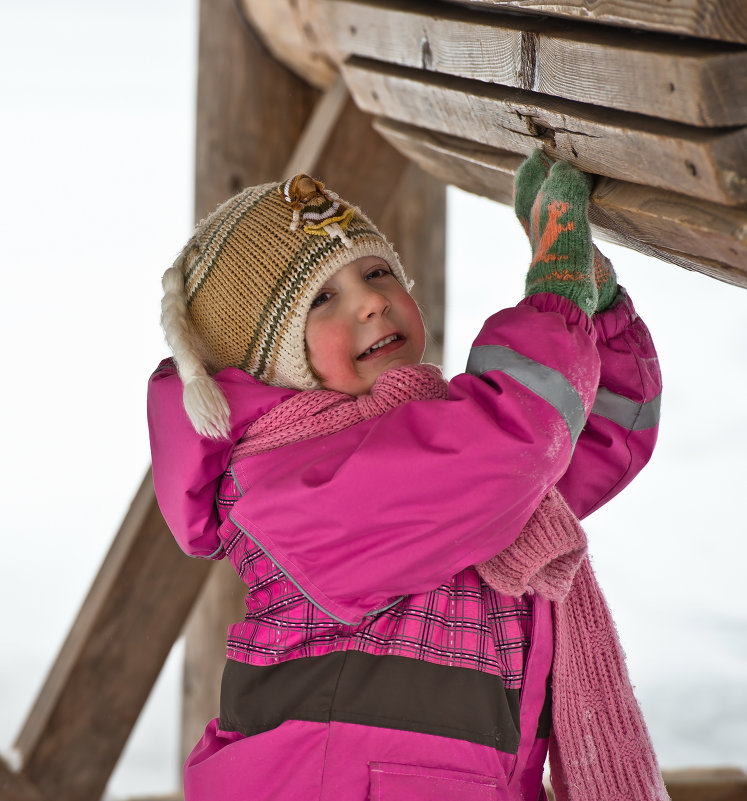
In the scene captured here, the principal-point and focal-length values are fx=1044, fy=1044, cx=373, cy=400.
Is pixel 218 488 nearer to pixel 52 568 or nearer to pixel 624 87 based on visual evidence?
pixel 624 87

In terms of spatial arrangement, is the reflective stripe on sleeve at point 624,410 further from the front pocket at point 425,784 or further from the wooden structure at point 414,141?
the front pocket at point 425,784

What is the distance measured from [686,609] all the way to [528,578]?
3444 mm

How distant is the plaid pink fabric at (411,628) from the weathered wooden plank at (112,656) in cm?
86

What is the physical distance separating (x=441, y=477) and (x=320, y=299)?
37 cm

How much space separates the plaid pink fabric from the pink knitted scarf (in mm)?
46

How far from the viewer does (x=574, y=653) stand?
57.4 inches

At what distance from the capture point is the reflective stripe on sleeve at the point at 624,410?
1497 mm

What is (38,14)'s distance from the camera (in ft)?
14.5

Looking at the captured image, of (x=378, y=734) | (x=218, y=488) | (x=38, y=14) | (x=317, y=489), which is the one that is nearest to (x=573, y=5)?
(x=317, y=489)

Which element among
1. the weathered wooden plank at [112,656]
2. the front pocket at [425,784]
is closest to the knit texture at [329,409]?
the front pocket at [425,784]

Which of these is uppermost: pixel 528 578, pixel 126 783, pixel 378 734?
pixel 528 578

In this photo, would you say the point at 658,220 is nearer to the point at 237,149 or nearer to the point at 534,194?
the point at 534,194

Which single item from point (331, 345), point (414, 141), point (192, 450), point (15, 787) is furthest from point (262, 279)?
point (15, 787)

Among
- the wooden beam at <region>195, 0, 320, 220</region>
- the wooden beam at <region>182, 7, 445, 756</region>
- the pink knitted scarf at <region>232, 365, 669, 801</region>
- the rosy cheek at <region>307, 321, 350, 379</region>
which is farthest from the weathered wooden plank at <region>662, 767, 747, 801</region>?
the wooden beam at <region>195, 0, 320, 220</region>
